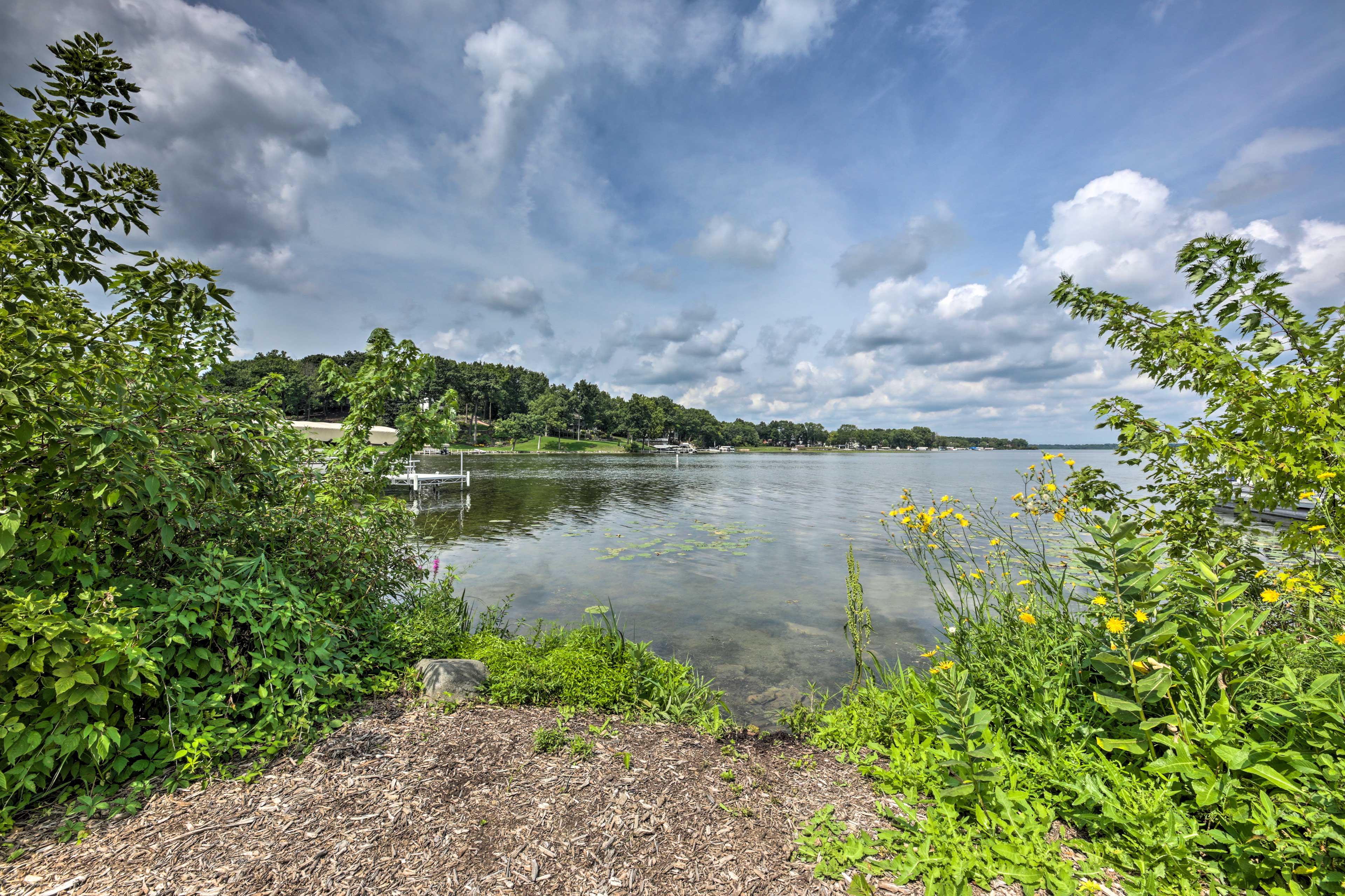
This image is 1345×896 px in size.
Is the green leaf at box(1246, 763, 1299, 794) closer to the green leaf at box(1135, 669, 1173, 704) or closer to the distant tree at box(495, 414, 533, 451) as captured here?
the green leaf at box(1135, 669, 1173, 704)

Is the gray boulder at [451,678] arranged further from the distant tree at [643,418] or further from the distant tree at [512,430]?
the distant tree at [643,418]

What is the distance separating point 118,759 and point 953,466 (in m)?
80.6

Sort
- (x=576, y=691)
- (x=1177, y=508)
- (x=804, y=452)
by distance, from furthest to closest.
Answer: (x=804, y=452) → (x=576, y=691) → (x=1177, y=508)

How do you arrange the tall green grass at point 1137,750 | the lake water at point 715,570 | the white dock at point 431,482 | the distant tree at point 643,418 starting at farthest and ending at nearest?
the distant tree at point 643,418
the white dock at point 431,482
the lake water at point 715,570
the tall green grass at point 1137,750

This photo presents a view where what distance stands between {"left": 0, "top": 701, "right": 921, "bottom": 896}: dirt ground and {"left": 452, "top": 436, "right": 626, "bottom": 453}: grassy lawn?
8690 centimetres

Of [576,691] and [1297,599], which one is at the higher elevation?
[1297,599]

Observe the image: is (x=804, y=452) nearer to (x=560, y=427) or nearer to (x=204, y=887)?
(x=560, y=427)

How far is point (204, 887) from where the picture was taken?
91.6 inches

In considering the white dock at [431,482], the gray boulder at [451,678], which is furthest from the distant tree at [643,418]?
the gray boulder at [451,678]

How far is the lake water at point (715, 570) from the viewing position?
280 inches

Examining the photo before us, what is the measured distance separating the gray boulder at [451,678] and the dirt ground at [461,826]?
1.61 ft

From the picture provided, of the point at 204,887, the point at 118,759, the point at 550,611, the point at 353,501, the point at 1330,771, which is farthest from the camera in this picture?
the point at 550,611

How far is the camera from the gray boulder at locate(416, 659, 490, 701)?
4.20 metres

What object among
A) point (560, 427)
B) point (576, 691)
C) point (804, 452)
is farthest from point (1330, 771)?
point (804, 452)
